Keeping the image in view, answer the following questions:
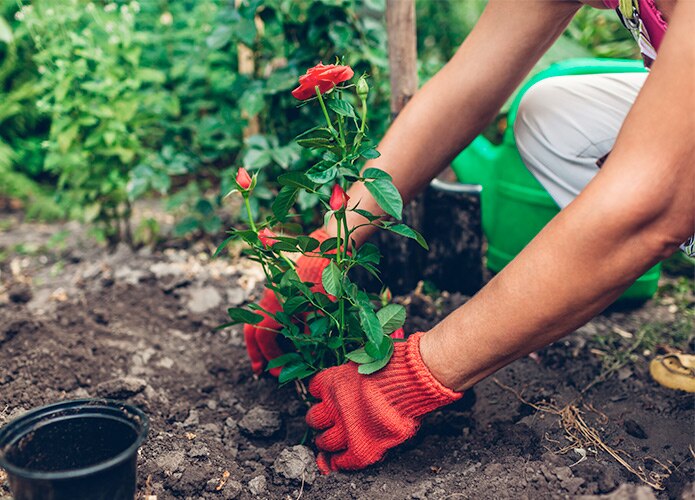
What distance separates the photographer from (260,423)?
1.74 meters

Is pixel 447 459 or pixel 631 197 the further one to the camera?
pixel 447 459

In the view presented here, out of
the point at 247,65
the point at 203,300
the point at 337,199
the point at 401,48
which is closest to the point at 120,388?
the point at 203,300

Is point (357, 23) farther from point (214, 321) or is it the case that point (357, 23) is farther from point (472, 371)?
point (472, 371)

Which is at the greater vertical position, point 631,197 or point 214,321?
point 631,197

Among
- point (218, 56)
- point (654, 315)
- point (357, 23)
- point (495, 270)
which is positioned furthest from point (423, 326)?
point (218, 56)

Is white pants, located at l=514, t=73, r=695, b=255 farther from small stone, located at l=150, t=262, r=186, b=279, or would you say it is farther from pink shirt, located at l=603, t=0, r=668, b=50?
small stone, located at l=150, t=262, r=186, b=279

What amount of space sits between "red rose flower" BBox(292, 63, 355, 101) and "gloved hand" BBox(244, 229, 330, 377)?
1.69ft

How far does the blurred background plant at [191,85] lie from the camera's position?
99.7 inches

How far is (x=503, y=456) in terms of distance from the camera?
158 cm

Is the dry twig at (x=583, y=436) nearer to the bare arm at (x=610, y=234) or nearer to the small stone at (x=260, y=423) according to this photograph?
the bare arm at (x=610, y=234)

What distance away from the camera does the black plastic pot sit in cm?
120

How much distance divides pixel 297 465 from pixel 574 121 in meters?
1.35

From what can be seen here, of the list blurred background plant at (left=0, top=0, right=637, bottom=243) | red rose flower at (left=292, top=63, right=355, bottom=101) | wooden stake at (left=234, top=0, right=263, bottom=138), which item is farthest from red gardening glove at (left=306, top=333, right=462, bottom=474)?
wooden stake at (left=234, top=0, right=263, bottom=138)

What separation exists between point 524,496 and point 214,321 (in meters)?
1.33
